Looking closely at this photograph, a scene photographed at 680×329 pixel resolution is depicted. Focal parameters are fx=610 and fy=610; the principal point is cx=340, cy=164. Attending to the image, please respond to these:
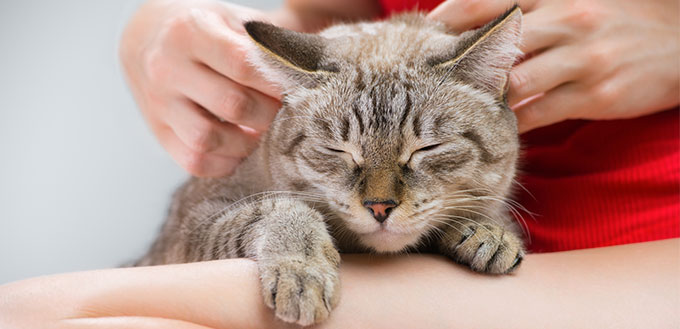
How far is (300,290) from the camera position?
96cm

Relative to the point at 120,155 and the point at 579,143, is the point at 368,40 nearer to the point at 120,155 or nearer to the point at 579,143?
the point at 579,143

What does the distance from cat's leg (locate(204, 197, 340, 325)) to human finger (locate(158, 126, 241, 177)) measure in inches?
10.8

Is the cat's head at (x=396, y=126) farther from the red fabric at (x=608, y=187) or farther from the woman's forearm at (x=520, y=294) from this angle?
the red fabric at (x=608, y=187)

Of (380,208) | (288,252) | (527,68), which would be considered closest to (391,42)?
(527,68)

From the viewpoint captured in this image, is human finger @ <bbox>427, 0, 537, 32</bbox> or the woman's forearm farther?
human finger @ <bbox>427, 0, 537, 32</bbox>

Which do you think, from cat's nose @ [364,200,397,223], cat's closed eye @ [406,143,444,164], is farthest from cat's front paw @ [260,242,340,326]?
cat's closed eye @ [406,143,444,164]

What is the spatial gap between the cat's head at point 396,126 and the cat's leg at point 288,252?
0.28 feet

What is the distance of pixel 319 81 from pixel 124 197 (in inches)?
63.7

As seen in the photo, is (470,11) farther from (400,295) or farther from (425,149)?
(400,295)

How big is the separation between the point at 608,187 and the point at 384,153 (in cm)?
65

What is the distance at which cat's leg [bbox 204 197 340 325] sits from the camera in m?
0.96

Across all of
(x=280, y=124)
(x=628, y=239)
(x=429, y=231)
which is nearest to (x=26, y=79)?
(x=280, y=124)

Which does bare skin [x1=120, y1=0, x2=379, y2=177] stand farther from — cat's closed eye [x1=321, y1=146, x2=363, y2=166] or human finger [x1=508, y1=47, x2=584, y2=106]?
human finger [x1=508, y1=47, x2=584, y2=106]

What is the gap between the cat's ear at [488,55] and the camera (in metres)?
1.11
